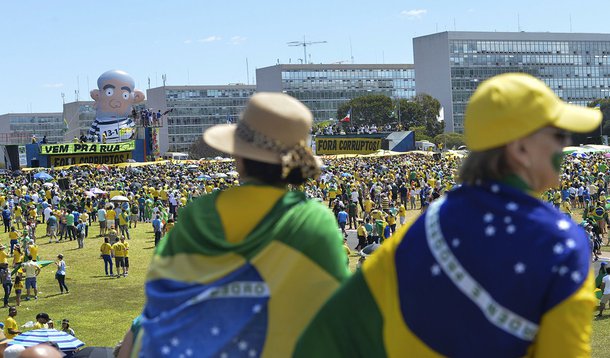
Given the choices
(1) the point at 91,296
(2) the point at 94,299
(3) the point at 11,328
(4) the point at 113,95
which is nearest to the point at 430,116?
(4) the point at 113,95

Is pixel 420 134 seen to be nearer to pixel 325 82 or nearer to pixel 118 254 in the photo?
pixel 325 82

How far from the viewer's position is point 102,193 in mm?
32812

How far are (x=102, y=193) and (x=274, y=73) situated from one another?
11332 cm

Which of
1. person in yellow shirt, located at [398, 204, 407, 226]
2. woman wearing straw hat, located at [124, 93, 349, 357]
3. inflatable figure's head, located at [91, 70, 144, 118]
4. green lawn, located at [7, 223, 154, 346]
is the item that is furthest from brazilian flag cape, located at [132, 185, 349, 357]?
inflatable figure's head, located at [91, 70, 144, 118]

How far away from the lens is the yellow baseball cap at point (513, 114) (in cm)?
190

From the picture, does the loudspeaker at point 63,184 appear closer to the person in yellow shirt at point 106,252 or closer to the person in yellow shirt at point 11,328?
the person in yellow shirt at point 106,252

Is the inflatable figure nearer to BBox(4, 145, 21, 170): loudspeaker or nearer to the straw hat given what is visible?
BBox(4, 145, 21, 170): loudspeaker

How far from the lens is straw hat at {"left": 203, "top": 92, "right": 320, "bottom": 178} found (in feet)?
8.05

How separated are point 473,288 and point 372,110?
4226 inches

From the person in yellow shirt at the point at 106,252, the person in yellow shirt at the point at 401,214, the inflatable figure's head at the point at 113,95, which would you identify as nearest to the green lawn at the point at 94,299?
the person in yellow shirt at the point at 106,252

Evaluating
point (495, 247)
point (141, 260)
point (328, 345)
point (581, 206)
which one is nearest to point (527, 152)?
point (495, 247)

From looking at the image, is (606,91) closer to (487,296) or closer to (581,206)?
(581,206)

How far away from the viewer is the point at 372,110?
10856cm

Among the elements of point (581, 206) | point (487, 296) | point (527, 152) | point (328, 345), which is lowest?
point (581, 206)
